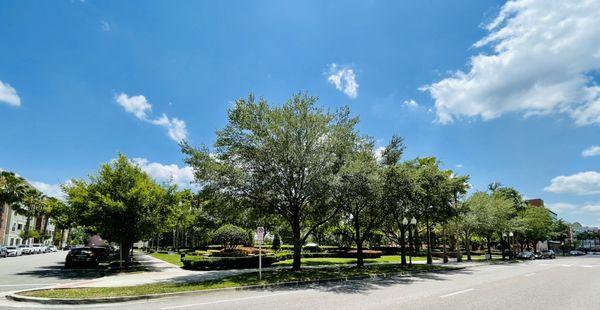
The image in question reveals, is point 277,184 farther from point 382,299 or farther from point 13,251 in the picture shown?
point 13,251

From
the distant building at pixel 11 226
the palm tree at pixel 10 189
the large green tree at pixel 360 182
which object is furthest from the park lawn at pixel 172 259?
the palm tree at pixel 10 189

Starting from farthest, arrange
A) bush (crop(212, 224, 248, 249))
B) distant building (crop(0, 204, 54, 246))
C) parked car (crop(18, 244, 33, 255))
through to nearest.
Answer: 1. distant building (crop(0, 204, 54, 246))
2. parked car (crop(18, 244, 33, 255))
3. bush (crop(212, 224, 248, 249))

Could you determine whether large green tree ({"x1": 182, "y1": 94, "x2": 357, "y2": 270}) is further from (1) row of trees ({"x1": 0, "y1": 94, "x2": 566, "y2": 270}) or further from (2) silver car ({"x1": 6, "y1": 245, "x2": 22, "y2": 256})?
(2) silver car ({"x1": 6, "y1": 245, "x2": 22, "y2": 256})

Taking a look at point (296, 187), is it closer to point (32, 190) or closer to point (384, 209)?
point (384, 209)

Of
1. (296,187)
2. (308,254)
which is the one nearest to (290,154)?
(296,187)

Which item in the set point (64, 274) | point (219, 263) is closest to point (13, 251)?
point (64, 274)

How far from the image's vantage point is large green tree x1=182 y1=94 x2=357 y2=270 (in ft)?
63.9

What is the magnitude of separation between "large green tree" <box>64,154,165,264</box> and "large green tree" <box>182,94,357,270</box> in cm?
593

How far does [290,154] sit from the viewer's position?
19.6 metres

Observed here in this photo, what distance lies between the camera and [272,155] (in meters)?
19.7

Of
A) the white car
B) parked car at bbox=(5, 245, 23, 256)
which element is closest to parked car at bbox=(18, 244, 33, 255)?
the white car

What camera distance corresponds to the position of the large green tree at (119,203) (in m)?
22.7

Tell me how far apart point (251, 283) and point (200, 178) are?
6834 millimetres

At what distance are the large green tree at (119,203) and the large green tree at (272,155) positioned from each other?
A: 5.93 m
